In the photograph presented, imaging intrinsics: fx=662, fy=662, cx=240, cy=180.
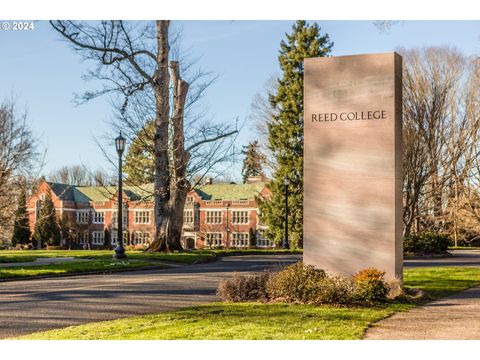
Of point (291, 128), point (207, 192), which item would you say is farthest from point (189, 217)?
point (291, 128)

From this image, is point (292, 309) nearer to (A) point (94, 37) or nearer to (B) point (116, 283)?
(B) point (116, 283)

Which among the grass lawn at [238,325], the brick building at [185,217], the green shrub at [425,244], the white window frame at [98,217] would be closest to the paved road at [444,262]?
the green shrub at [425,244]

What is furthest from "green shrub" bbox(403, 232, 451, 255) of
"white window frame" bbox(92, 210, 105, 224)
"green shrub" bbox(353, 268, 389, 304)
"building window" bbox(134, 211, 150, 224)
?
"white window frame" bbox(92, 210, 105, 224)

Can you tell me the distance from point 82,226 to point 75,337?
69123 mm

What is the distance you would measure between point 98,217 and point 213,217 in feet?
47.6

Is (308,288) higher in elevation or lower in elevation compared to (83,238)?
higher

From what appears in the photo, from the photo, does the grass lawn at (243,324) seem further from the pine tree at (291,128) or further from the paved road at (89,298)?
the pine tree at (291,128)

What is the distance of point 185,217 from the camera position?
7369cm

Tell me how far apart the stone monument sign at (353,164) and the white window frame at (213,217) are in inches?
2310

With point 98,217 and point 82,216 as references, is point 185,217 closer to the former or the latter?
point 98,217

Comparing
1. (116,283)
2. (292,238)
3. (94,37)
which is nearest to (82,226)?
(292,238)

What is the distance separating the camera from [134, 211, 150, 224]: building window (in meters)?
74.9

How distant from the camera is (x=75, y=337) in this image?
850 cm

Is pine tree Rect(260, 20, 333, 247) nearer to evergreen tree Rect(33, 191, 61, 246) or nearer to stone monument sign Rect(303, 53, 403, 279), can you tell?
evergreen tree Rect(33, 191, 61, 246)
